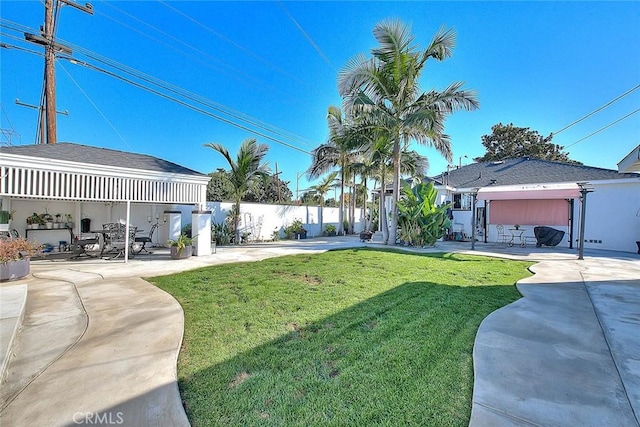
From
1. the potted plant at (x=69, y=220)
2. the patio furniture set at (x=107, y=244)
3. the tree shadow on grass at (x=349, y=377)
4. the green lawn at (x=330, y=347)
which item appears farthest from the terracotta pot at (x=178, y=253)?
the tree shadow on grass at (x=349, y=377)

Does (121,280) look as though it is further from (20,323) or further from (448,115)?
(448,115)

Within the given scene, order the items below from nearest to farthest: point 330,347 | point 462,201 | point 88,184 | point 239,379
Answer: point 239,379, point 330,347, point 88,184, point 462,201

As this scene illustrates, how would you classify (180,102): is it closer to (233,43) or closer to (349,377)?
(233,43)

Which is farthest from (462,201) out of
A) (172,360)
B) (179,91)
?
(172,360)

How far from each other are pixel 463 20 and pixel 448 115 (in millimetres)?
4145

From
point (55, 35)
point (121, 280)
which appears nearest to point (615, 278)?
point (121, 280)

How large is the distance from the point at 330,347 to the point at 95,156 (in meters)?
11.5

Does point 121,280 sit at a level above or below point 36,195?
below

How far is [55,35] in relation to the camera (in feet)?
40.3

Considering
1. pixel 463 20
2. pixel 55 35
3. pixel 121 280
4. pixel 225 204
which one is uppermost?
pixel 463 20

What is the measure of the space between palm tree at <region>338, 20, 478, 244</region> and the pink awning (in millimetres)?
5132

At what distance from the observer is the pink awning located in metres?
14.8

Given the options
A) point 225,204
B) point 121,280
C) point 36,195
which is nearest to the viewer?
point 121,280

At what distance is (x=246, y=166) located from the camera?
50.2ft
